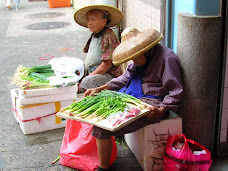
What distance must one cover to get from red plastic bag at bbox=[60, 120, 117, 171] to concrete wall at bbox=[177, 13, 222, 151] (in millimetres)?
842

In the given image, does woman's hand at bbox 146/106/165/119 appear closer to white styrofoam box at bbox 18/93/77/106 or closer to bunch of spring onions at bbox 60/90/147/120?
bunch of spring onions at bbox 60/90/147/120

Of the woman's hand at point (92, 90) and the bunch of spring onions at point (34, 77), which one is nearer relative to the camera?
the woman's hand at point (92, 90)

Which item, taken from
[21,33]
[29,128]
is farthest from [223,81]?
[21,33]

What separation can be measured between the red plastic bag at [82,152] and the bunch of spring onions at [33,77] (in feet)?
2.59

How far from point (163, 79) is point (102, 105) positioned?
61cm

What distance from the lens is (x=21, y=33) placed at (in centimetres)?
1030

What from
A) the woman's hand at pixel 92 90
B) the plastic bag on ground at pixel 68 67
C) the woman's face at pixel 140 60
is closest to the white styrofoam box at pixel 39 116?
the plastic bag on ground at pixel 68 67

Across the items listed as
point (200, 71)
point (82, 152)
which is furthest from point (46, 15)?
point (200, 71)

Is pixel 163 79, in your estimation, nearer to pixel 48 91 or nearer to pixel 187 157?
pixel 187 157

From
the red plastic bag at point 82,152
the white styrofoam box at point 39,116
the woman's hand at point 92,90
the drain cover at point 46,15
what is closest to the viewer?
the red plastic bag at point 82,152

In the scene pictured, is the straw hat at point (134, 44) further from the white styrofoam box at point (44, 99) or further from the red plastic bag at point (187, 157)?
the white styrofoam box at point (44, 99)

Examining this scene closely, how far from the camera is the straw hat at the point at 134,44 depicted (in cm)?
311

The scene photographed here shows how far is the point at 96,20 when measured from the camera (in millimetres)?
4273

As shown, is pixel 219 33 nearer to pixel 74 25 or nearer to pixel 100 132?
pixel 100 132
